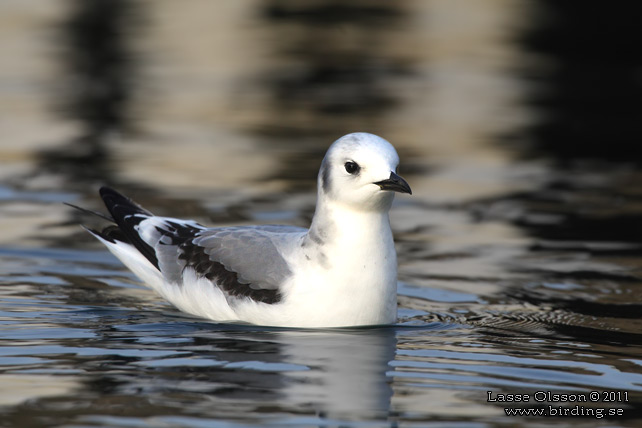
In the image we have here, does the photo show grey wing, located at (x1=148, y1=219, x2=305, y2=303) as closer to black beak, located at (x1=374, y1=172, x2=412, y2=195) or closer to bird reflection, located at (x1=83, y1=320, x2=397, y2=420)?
bird reflection, located at (x1=83, y1=320, x2=397, y2=420)

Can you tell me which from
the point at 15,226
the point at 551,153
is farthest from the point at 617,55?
the point at 15,226

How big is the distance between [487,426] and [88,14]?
82.6 ft

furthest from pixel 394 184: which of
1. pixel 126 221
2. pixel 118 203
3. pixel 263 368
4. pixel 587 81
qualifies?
pixel 587 81

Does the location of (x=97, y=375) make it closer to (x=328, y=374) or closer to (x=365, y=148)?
(x=328, y=374)

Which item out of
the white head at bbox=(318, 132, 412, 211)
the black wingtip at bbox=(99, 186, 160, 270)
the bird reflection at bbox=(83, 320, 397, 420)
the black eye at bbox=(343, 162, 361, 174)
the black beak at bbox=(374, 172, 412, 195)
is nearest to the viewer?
the bird reflection at bbox=(83, 320, 397, 420)

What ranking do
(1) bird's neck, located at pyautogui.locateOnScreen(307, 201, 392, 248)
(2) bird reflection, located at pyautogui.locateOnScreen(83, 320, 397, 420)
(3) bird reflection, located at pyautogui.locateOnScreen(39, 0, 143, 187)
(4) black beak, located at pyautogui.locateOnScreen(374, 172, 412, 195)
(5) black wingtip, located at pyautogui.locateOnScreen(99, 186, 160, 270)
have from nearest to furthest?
(2) bird reflection, located at pyautogui.locateOnScreen(83, 320, 397, 420), (4) black beak, located at pyautogui.locateOnScreen(374, 172, 412, 195), (1) bird's neck, located at pyautogui.locateOnScreen(307, 201, 392, 248), (5) black wingtip, located at pyautogui.locateOnScreen(99, 186, 160, 270), (3) bird reflection, located at pyautogui.locateOnScreen(39, 0, 143, 187)

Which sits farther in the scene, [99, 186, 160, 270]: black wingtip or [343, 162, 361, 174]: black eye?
[99, 186, 160, 270]: black wingtip

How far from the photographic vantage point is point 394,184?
294 inches

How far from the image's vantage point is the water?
6664 millimetres

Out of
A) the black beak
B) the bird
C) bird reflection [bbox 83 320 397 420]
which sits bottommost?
bird reflection [bbox 83 320 397 420]

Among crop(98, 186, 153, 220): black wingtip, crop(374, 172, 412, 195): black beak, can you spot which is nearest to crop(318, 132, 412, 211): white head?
crop(374, 172, 412, 195): black beak

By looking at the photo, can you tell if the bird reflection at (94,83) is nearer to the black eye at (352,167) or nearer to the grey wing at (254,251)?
the grey wing at (254,251)

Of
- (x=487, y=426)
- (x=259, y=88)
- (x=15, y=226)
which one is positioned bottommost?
(x=487, y=426)

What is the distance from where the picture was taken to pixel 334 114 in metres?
18.9
